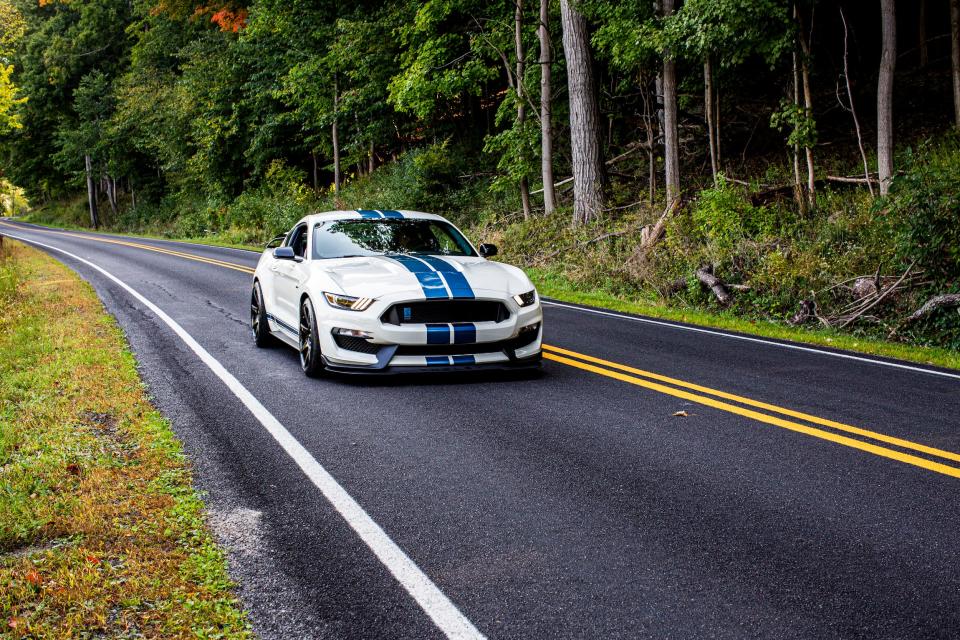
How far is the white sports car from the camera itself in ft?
23.6

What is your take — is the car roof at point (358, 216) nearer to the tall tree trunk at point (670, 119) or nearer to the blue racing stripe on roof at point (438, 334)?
the blue racing stripe on roof at point (438, 334)

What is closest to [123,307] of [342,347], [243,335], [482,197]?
[243,335]

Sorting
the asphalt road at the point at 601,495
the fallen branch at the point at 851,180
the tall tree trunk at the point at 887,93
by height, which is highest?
the tall tree trunk at the point at 887,93

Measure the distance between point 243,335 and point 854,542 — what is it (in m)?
8.07

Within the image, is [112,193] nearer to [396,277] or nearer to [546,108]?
[546,108]

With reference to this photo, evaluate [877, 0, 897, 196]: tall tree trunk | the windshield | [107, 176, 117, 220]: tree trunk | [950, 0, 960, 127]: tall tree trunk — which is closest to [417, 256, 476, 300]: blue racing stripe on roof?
the windshield

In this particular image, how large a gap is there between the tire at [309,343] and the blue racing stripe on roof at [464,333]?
133 centimetres

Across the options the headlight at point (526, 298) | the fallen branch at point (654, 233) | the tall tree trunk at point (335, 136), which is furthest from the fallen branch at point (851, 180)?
the tall tree trunk at point (335, 136)

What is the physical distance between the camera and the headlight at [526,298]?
24.8 ft

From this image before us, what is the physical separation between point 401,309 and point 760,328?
617 cm

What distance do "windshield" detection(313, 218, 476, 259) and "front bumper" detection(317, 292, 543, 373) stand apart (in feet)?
4.07

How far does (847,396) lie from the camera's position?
6996mm

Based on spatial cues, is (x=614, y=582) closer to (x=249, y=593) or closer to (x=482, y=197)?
(x=249, y=593)

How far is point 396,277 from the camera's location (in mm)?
7512
